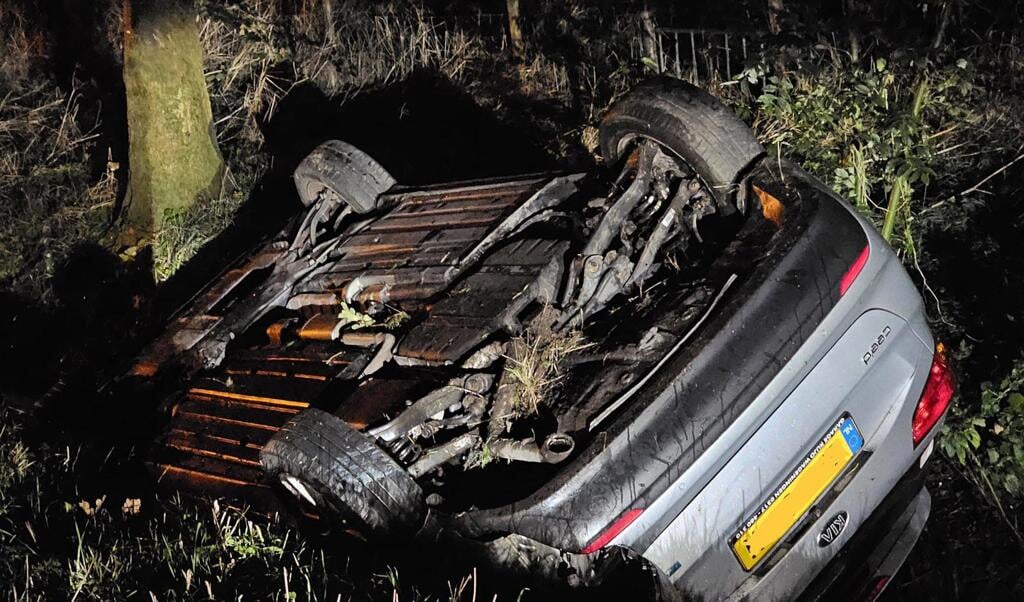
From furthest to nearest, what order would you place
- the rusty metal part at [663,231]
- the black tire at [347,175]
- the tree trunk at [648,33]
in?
the tree trunk at [648,33] < the black tire at [347,175] < the rusty metal part at [663,231]

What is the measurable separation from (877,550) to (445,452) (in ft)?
4.52

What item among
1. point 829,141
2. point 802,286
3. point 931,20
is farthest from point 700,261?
point 931,20

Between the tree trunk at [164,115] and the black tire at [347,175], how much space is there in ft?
6.86

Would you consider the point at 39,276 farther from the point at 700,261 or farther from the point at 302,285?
the point at 700,261

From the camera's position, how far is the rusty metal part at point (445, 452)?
3107mm

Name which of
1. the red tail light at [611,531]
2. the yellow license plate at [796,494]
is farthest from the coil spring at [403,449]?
the yellow license plate at [796,494]

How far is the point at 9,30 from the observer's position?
32.1ft

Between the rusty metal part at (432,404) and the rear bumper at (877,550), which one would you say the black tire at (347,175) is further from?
the rear bumper at (877,550)

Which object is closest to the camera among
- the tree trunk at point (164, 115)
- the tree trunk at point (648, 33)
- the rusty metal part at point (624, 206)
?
the rusty metal part at point (624, 206)

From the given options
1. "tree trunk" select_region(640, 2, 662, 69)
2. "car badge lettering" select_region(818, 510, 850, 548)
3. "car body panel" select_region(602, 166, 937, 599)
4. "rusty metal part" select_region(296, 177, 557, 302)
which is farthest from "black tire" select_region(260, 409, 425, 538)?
"tree trunk" select_region(640, 2, 662, 69)

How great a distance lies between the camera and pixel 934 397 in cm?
305

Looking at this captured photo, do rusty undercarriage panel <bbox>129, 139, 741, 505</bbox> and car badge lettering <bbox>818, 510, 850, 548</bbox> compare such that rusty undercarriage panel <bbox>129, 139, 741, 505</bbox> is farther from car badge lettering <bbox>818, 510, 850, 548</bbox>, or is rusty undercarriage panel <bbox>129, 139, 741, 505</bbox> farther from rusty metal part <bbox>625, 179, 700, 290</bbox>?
car badge lettering <bbox>818, 510, 850, 548</bbox>

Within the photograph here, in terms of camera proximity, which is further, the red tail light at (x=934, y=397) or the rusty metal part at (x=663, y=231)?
the rusty metal part at (x=663, y=231)

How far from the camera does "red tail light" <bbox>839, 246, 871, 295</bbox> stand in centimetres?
287
